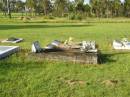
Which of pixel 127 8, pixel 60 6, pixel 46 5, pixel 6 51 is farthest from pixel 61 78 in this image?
pixel 46 5

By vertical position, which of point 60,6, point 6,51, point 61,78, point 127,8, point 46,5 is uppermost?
point 46,5

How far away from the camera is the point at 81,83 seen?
7.20 metres

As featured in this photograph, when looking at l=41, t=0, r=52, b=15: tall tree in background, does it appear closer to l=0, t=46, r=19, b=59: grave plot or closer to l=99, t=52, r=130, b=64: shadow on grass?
l=99, t=52, r=130, b=64: shadow on grass

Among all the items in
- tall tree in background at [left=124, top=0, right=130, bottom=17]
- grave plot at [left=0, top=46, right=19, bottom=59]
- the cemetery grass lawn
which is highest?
tall tree in background at [left=124, top=0, right=130, bottom=17]

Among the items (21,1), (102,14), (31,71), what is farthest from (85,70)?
(21,1)

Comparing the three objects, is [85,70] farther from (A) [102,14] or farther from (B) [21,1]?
(B) [21,1]

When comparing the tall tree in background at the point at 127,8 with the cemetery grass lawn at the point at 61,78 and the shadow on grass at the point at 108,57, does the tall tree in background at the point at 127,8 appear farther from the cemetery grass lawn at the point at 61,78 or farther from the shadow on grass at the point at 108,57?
the cemetery grass lawn at the point at 61,78

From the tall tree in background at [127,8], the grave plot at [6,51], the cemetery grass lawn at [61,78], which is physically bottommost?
the cemetery grass lawn at [61,78]

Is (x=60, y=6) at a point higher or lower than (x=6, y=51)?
higher

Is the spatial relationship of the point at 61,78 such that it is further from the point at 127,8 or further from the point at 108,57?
the point at 127,8

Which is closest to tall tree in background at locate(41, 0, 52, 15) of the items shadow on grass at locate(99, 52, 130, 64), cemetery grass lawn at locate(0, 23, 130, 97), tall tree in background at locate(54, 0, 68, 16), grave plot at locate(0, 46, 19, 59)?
tall tree in background at locate(54, 0, 68, 16)

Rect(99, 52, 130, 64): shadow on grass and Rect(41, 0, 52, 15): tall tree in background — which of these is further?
Rect(41, 0, 52, 15): tall tree in background

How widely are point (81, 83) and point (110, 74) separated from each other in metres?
1.43

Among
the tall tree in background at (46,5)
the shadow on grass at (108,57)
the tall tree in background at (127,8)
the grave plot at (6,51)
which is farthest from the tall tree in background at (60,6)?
the grave plot at (6,51)
